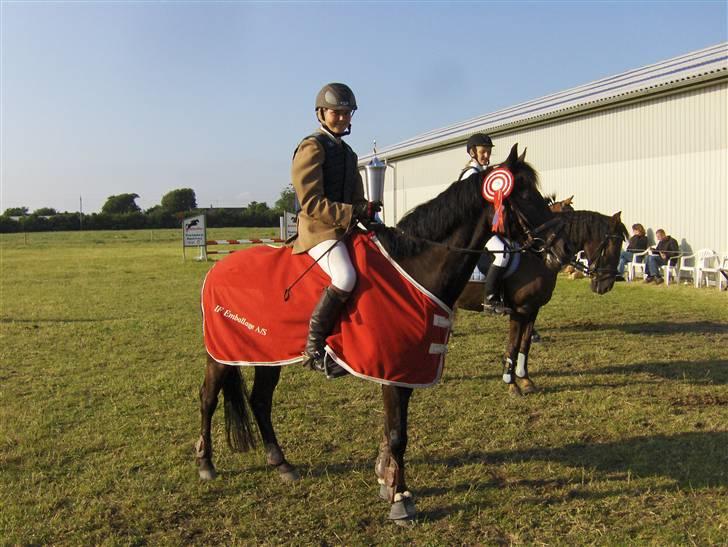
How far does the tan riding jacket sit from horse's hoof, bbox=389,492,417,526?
1.72 m

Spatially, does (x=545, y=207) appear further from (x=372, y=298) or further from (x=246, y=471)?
(x=246, y=471)

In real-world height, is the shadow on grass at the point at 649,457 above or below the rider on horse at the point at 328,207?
below

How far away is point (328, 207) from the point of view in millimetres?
3645

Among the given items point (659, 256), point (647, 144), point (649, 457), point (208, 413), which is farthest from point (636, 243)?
point (208, 413)

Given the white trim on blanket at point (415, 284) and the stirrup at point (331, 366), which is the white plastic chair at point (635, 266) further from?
the stirrup at point (331, 366)

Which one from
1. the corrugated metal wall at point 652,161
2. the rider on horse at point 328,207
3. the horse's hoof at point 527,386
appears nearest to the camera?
the rider on horse at point 328,207

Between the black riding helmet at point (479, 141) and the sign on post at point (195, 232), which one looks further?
the sign on post at point (195, 232)

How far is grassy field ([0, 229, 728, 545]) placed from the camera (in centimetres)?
359

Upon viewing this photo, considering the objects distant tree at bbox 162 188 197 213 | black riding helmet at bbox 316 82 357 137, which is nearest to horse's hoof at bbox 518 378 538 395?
black riding helmet at bbox 316 82 357 137

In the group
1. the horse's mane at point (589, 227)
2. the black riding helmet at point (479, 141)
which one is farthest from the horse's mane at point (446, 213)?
the black riding helmet at point (479, 141)

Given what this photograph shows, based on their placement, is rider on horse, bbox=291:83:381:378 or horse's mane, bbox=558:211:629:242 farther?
horse's mane, bbox=558:211:629:242

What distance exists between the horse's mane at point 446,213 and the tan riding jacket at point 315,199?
1.15ft

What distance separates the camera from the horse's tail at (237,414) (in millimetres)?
4469

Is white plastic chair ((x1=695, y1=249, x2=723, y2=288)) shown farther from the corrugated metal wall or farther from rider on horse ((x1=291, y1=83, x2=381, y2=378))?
rider on horse ((x1=291, y1=83, x2=381, y2=378))
